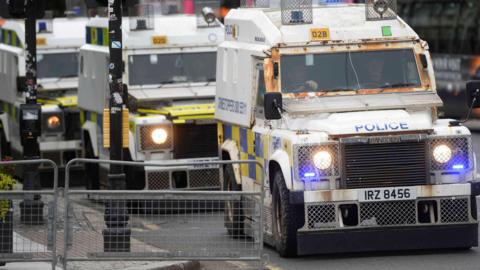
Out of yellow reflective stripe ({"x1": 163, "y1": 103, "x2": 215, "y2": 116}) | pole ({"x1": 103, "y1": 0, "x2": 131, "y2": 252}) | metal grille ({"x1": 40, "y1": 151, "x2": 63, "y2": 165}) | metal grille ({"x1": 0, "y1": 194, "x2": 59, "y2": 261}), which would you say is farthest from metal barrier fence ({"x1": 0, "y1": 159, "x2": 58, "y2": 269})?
metal grille ({"x1": 40, "y1": 151, "x2": 63, "y2": 165})

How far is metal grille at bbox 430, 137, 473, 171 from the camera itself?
1493cm

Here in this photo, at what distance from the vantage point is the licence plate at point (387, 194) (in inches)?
578

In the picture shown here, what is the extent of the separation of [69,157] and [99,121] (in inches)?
81.0

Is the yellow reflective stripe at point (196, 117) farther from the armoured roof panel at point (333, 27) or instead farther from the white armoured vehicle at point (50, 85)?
the armoured roof panel at point (333, 27)

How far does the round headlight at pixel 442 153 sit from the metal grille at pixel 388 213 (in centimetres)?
55

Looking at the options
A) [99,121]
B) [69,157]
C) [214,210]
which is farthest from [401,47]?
[69,157]

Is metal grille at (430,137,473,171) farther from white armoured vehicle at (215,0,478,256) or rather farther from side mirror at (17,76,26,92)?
side mirror at (17,76,26,92)

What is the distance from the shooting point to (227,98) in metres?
17.7

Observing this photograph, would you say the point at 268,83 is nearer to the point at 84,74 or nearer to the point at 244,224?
the point at 244,224

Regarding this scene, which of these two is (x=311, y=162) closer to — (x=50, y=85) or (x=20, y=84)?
(x=50, y=85)

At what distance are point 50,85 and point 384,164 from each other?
37.1 ft

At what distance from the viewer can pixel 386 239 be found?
584 inches

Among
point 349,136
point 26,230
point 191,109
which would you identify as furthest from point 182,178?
point 26,230

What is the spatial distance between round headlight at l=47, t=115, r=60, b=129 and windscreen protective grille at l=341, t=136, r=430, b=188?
10.3m
